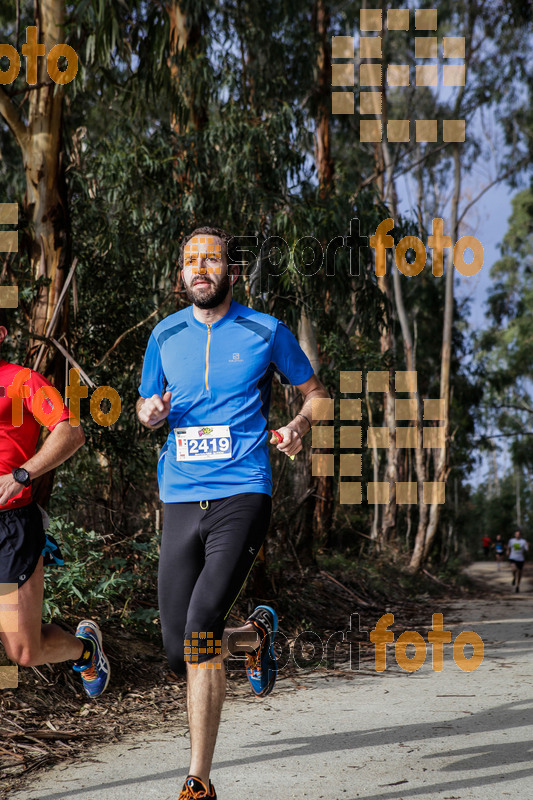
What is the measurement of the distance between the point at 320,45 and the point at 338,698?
1186 centimetres

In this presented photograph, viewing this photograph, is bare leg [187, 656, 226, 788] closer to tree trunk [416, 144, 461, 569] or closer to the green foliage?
the green foliage

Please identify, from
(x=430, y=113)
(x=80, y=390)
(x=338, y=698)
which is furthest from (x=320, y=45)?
(x=338, y=698)

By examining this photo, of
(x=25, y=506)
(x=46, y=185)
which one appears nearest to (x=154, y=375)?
(x=25, y=506)

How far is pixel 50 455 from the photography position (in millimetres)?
3295

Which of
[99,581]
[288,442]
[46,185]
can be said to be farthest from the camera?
[46,185]

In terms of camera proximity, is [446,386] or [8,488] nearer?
[8,488]

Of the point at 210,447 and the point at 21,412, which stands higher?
the point at 21,412

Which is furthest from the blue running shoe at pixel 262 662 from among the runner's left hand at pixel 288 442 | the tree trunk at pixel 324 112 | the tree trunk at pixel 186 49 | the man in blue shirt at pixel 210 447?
the tree trunk at pixel 324 112

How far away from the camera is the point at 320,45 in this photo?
14.2 m

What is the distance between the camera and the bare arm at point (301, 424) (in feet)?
10.0

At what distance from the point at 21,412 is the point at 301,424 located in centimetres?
112

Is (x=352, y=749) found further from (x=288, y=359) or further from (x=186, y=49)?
(x=186, y=49)

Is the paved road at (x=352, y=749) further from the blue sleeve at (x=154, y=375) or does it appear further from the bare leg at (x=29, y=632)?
the blue sleeve at (x=154, y=375)

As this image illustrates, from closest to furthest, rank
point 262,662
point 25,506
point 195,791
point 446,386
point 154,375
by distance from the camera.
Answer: point 195,791
point 25,506
point 154,375
point 262,662
point 446,386
